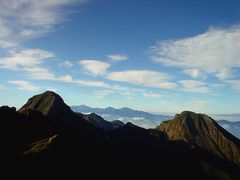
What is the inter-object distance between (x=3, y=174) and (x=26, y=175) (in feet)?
39.1

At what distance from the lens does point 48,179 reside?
196 metres

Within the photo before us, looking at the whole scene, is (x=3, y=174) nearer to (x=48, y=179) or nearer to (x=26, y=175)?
(x=26, y=175)

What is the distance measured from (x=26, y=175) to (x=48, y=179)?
12.8 metres

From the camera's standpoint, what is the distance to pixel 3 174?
186 meters

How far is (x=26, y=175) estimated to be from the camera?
19038 centimetres

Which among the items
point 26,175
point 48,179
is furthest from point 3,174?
point 48,179

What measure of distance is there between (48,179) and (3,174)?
24.5 m
